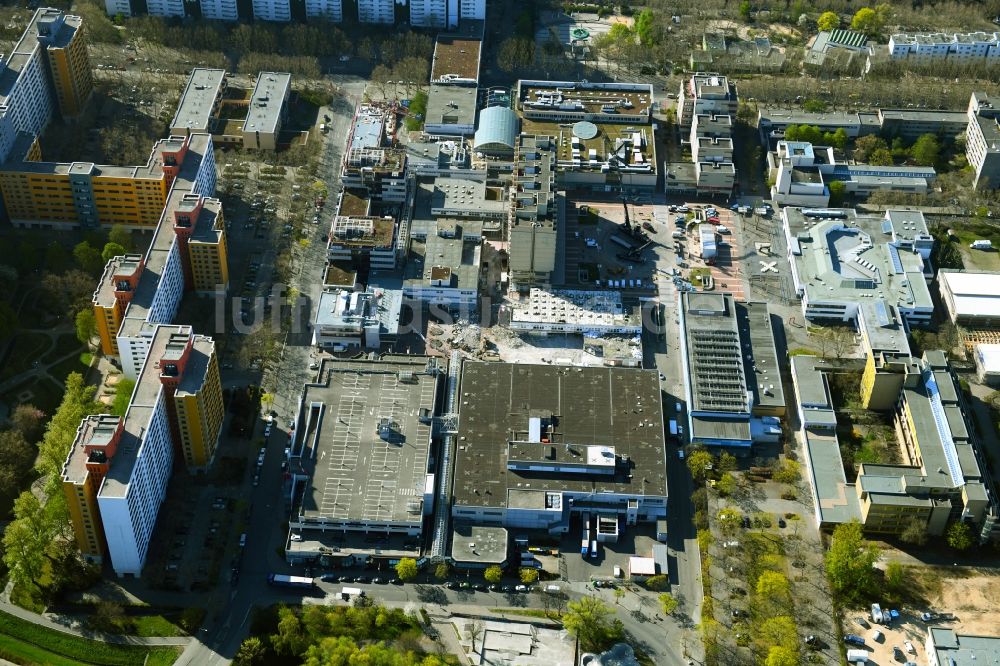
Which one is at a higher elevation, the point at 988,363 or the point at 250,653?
the point at 988,363

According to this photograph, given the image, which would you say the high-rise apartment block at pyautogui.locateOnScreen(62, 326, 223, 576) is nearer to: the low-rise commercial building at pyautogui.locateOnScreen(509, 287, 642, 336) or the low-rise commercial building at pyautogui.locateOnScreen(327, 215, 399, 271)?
the low-rise commercial building at pyautogui.locateOnScreen(327, 215, 399, 271)

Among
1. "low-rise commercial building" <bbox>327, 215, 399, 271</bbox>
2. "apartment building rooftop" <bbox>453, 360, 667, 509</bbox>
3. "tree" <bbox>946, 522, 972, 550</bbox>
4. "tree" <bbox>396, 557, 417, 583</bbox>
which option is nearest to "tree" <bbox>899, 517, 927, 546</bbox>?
"tree" <bbox>946, 522, 972, 550</bbox>

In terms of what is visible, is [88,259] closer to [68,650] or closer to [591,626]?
[68,650]

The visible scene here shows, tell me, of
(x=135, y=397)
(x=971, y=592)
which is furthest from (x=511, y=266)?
(x=971, y=592)

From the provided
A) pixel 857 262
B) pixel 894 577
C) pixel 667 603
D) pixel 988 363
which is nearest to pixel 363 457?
pixel 667 603

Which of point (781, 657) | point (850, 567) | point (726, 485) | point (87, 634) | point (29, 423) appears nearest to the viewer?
point (781, 657)

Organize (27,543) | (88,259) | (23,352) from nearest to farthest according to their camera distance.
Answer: (27,543) < (23,352) < (88,259)

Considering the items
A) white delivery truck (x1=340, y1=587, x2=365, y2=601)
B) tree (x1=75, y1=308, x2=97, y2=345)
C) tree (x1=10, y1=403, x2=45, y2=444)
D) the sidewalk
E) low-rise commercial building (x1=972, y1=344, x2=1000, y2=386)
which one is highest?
low-rise commercial building (x1=972, y1=344, x2=1000, y2=386)
